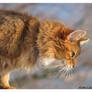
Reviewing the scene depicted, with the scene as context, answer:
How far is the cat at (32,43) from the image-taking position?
2.49 meters

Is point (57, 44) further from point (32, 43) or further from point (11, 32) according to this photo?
point (11, 32)

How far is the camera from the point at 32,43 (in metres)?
2.60

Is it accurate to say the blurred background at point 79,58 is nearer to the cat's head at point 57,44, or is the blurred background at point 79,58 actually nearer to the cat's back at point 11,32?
the cat's head at point 57,44

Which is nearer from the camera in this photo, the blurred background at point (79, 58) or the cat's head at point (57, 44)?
the cat's head at point (57, 44)

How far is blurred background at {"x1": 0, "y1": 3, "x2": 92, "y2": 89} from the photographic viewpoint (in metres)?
3.30

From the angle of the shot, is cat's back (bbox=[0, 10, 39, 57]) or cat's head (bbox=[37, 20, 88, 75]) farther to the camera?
cat's head (bbox=[37, 20, 88, 75])

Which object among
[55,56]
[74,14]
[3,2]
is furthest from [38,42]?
[74,14]

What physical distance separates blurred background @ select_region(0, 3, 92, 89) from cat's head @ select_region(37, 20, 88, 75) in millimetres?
519

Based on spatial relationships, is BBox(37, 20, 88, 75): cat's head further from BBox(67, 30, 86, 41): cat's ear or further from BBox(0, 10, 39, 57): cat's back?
BBox(0, 10, 39, 57): cat's back

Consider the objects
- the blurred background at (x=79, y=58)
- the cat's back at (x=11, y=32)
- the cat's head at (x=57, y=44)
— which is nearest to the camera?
the cat's back at (x=11, y=32)

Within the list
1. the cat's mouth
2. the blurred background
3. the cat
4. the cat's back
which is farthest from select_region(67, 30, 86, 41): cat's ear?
the blurred background

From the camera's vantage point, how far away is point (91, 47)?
346 centimetres

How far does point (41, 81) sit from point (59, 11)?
0.85 m

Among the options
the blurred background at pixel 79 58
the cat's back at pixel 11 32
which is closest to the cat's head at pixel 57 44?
the cat's back at pixel 11 32
